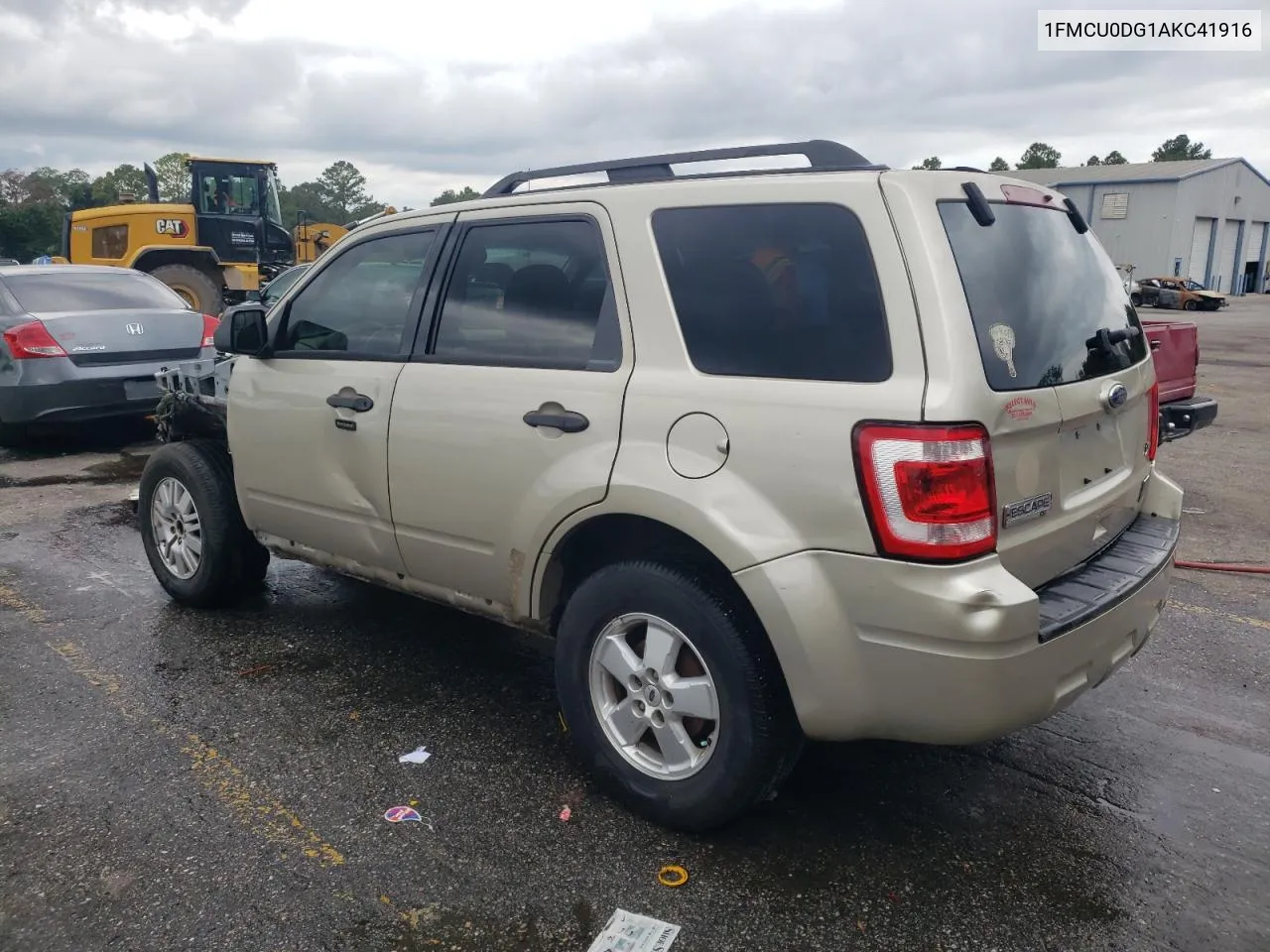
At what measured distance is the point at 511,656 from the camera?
435 centimetres

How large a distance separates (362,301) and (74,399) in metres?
5.35

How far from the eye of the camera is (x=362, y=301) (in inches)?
156

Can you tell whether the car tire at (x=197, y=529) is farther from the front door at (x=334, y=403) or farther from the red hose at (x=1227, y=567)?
the red hose at (x=1227, y=567)

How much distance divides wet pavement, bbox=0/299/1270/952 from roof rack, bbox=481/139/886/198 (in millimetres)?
1913

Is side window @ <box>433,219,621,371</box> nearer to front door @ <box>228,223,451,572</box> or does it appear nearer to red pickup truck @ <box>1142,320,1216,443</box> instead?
front door @ <box>228,223,451,572</box>

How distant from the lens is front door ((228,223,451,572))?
3746 mm

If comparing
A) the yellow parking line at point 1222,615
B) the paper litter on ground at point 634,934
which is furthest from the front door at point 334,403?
the yellow parking line at point 1222,615

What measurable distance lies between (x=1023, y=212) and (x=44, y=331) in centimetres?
777

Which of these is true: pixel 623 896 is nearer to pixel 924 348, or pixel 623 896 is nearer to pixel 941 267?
pixel 924 348

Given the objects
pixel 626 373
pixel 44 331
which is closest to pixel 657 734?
pixel 626 373

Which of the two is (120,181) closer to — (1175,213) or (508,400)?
(1175,213)

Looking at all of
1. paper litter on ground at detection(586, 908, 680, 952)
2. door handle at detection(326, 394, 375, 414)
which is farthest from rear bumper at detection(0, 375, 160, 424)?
paper litter on ground at detection(586, 908, 680, 952)

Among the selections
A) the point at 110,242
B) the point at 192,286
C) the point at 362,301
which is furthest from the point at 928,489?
the point at 110,242

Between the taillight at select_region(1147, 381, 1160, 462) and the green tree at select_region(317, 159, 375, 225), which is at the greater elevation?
the green tree at select_region(317, 159, 375, 225)
